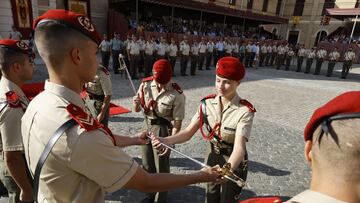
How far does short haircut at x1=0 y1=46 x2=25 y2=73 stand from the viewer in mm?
2529

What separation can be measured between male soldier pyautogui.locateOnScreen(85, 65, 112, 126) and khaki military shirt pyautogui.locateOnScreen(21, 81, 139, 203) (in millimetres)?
3064

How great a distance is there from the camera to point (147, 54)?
14305 millimetres

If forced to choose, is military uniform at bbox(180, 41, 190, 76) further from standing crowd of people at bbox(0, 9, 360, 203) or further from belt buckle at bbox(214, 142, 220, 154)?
belt buckle at bbox(214, 142, 220, 154)

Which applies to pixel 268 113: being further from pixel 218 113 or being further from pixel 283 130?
pixel 218 113

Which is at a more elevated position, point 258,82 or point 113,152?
point 113,152

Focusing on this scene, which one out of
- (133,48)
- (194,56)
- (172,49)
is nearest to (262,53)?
(194,56)

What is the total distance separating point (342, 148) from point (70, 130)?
1.26 m

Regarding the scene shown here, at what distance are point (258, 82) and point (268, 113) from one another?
661 centimetres

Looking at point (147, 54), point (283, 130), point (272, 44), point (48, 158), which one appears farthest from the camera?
point (272, 44)

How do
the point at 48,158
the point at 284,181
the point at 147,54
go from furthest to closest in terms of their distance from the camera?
the point at 147,54 → the point at 284,181 → the point at 48,158

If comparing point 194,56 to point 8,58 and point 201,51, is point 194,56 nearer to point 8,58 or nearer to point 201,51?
point 201,51

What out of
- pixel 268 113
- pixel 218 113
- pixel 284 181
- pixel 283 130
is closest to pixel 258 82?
pixel 268 113

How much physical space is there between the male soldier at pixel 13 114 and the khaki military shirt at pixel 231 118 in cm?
200

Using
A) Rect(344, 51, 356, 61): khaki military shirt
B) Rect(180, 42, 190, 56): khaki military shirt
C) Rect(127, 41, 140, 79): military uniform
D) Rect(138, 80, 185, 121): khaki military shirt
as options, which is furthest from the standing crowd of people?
Rect(344, 51, 356, 61): khaki military shirt
